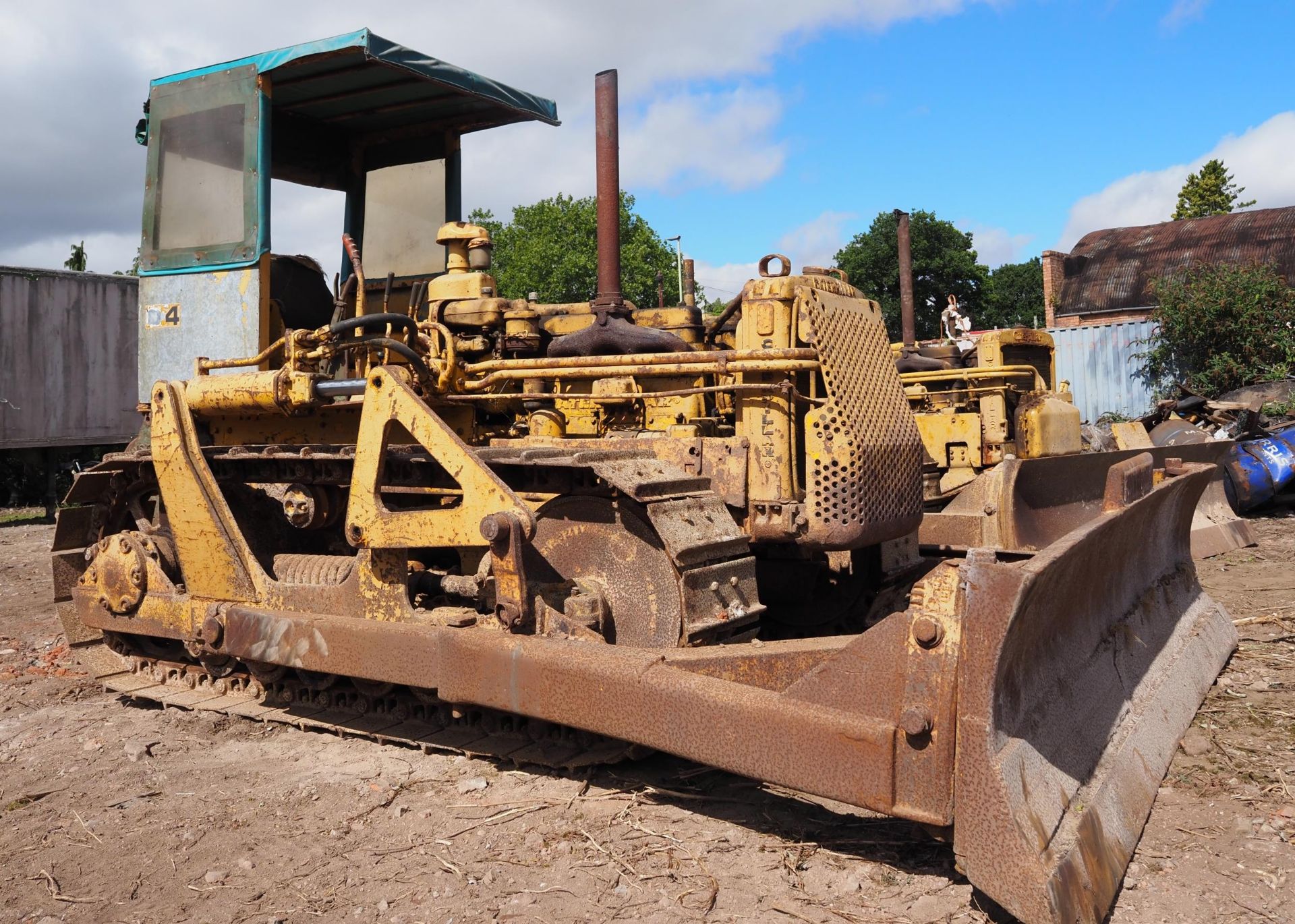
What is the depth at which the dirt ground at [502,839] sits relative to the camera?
2941 mm

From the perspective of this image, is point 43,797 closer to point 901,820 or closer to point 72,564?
point 72,564

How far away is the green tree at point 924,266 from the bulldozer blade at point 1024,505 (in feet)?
137

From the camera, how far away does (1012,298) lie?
202 feet

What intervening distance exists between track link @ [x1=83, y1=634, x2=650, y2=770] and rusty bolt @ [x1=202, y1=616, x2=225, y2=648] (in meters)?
0.28

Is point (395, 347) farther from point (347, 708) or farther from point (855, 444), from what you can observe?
point (855, 444)

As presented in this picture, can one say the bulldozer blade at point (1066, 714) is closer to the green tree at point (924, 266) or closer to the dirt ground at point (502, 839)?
the dirt ground at point (502, 839)

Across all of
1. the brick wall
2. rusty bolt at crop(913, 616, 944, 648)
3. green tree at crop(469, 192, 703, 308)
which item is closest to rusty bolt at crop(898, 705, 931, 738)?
rusty bolt at crop(913, 616, 944, 648)

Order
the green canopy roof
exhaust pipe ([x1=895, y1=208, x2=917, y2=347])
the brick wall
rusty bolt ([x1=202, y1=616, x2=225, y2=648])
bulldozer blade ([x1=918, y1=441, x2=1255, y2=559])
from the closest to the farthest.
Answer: rusty bolt ([x1=202, y1=616, x2=225, y2=648]) → the green canopy roof → bulldozer blade ([x1=918, y1=441, x2=1255, y2=559]) → exhaust pipe ([x1=895, y1=208, x2=917, y2=347]) → the brick wall

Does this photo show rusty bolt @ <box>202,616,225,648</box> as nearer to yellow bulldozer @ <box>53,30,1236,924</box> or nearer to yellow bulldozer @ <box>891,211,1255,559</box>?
yellow bulldozer @ <box>53,30,1236,924</box>

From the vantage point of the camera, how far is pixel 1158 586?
4.91m

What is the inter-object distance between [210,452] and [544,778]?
96.5 inches

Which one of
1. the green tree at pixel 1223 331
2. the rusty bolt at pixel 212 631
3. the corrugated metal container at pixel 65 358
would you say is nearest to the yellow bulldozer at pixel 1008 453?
the rusty bolt at pixel 212 631

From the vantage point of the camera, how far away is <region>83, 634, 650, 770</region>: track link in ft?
13.4

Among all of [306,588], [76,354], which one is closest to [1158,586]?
[306,588]
